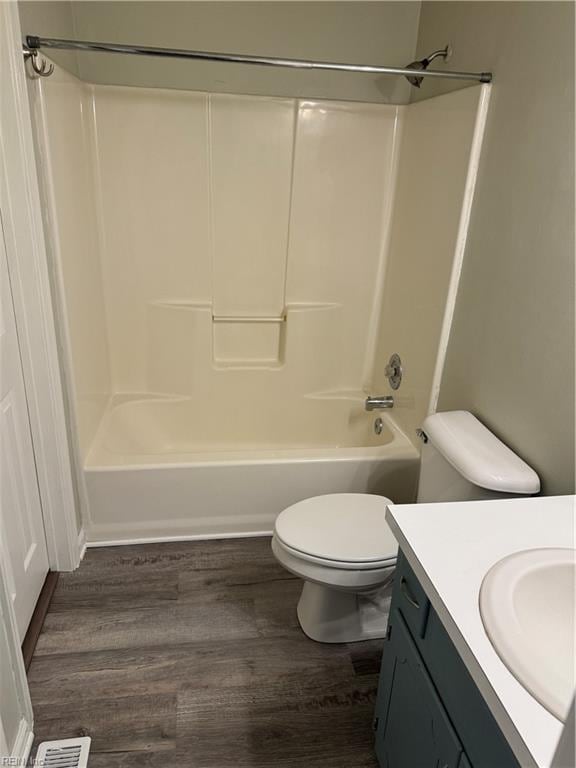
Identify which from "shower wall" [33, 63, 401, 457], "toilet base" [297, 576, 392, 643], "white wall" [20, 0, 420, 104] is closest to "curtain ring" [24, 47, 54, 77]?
"shower wall" [33, 63, 401, 457]

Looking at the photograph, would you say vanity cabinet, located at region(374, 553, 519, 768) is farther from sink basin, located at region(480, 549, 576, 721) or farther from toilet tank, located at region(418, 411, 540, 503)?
toilet tank, located at region(418, 411, 540, 503)

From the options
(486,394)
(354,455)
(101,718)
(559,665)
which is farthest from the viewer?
(354,455)

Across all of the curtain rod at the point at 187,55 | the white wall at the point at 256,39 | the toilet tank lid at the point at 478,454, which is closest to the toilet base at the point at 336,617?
the toilet tank lid at the point at 478,454

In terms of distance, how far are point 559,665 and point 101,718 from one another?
1.24 metres

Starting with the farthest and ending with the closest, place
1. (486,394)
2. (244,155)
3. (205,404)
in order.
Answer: (205,404) < (244,155) < (486,394)

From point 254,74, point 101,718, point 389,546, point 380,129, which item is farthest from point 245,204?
point 101,718

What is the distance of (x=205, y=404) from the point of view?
109 inches

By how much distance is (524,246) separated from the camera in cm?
153

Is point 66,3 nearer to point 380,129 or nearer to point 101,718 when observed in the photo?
point 380,129

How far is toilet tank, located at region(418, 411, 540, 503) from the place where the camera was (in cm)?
139

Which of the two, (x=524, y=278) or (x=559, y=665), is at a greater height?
(x=524, y=278)

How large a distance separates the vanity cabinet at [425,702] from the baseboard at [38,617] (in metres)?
1.08

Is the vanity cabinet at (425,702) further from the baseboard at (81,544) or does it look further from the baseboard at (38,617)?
the baseboard at (81,544)

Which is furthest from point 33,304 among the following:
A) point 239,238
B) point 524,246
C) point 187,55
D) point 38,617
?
point 524,246
